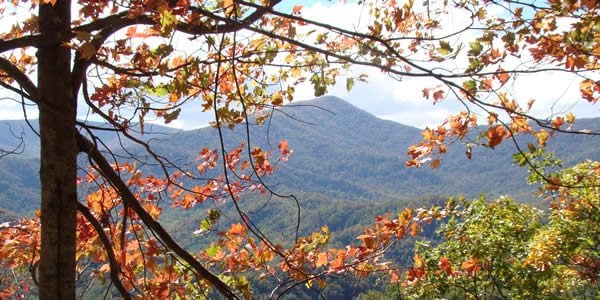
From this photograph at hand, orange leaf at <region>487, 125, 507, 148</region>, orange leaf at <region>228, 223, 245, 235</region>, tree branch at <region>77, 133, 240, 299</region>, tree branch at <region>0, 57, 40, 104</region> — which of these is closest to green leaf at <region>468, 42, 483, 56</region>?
orange leaf at <region>487, 125, 507, 148</region>

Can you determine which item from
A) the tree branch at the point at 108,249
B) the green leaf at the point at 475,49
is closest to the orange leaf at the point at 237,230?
the tree branch at the point at 108,249

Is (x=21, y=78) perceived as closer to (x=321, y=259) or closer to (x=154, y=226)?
(x=154, y=226)

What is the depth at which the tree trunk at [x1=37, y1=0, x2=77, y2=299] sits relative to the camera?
201 centimetres

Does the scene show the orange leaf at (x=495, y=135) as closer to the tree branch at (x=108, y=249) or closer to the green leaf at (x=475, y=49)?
the green leaf at (x=475, y=49)

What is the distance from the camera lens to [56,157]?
6.70 ft

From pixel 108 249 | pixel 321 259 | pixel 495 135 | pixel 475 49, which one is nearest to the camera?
pixel 475 49

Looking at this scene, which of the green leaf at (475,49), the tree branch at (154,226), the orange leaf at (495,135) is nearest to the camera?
the green leaf at (475,49)

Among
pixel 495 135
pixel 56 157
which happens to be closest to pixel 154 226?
pixel 56 157

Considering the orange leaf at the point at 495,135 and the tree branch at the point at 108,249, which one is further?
the tree branch at the point at 108,249

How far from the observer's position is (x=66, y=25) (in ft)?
6.84

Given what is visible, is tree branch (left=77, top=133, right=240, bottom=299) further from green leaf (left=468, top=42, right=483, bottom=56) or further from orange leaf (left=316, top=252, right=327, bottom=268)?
green leaf (left=468, top=42, right=483, bottom=56)

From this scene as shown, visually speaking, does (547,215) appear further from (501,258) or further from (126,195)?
(126,195)

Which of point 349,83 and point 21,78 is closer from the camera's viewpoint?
point 21,78

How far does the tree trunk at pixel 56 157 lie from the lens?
201 cm
